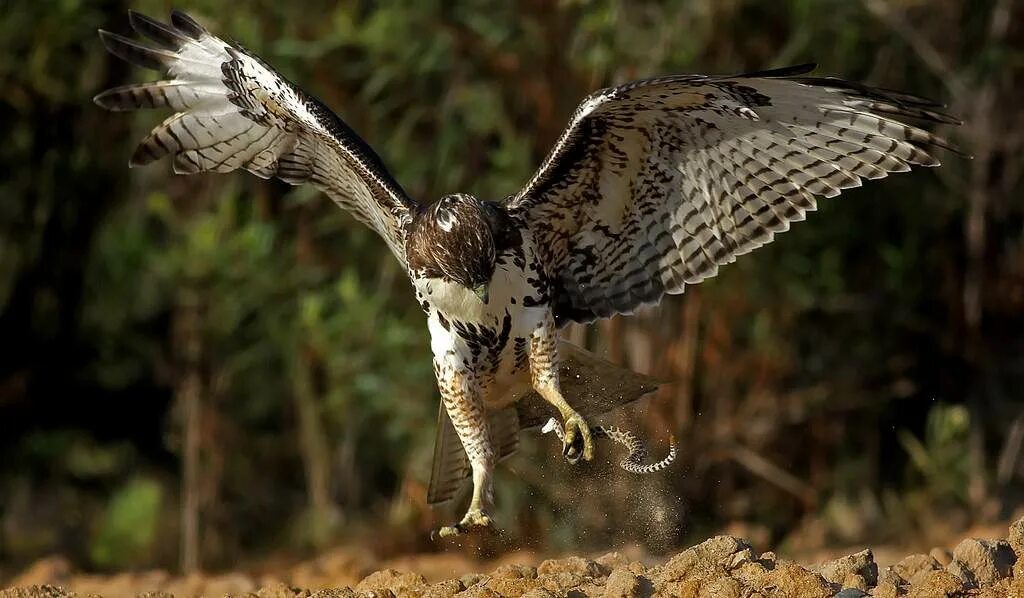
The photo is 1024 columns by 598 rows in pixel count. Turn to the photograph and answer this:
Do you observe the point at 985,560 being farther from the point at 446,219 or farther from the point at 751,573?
the point at 446,219

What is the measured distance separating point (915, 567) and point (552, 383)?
61.4 inches

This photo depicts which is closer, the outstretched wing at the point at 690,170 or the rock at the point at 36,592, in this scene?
the rock at the point at 36,592

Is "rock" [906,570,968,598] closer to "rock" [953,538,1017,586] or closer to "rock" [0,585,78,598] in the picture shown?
"rock" [953,538,1017,586]

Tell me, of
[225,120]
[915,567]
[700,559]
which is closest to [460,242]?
[700,559]

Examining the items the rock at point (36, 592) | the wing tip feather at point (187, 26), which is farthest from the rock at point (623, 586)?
the wing tip feather at point (187, 26)

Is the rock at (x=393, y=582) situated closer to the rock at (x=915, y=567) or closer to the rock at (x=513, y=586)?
the rock at (x=513, y=586)

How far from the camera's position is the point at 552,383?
6105mm

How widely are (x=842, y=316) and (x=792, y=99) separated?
534cm

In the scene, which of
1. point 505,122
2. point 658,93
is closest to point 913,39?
point 505,122

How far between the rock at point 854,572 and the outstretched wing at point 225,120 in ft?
7.80

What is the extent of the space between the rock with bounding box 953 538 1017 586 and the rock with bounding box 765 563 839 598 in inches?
22.4

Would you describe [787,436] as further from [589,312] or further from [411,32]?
[589,312]

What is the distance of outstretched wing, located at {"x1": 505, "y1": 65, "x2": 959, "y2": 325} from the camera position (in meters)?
5.83

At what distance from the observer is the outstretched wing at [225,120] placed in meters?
6.62
